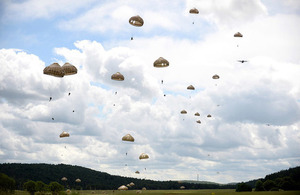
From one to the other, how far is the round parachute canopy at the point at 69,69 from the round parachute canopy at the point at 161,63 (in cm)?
1844

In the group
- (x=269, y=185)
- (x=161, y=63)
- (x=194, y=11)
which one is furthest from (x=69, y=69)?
Answer: (x=269, y=185)

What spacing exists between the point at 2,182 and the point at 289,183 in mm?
114902

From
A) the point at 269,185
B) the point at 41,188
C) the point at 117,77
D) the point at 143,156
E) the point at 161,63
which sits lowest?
the point at 41,188

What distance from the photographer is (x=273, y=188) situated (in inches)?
5650

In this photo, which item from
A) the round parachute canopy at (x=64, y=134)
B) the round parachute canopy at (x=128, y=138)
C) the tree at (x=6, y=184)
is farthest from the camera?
the tree at (x=6, y=184)

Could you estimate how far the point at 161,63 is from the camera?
72.9 metres

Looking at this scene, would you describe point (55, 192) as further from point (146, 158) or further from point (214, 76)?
point (214, 76)

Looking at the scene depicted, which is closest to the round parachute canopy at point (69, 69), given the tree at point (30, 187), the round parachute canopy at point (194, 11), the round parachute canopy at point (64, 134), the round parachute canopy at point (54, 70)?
the round parachute canopy at point (54, 70)

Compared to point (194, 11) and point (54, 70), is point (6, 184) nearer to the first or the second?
point (54, 70)

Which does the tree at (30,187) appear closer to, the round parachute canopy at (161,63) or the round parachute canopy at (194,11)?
the round parachute canopy at (161,63)

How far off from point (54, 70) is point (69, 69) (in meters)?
7.35

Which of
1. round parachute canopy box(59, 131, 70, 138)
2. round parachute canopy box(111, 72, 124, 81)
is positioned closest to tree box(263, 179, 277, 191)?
round parachute canopy box(59, 131, 70, 138)

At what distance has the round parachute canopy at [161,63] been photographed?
73.0 metres

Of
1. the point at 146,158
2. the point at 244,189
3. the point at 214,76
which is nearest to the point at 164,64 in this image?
the point at 146,158
